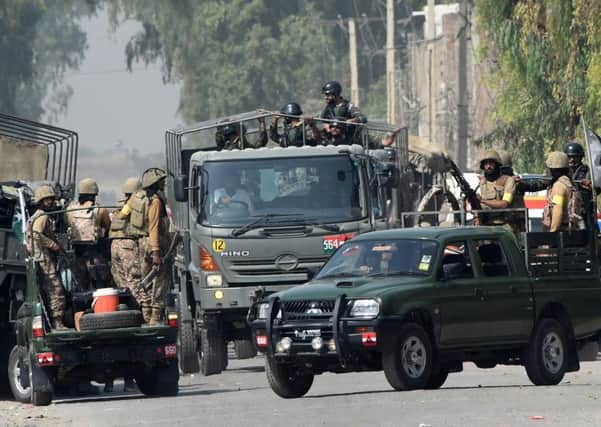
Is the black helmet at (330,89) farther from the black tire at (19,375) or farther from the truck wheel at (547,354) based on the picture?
the truck wheel at (547,354)

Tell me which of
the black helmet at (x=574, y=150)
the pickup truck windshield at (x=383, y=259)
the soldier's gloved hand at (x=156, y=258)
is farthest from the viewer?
the black helmet at (x=574, y=150)

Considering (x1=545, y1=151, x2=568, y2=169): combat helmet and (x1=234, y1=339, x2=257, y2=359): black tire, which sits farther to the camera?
(x1=234, y1=339, x2=257, y2=359): black tire

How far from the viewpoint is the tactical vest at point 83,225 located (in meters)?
20.8

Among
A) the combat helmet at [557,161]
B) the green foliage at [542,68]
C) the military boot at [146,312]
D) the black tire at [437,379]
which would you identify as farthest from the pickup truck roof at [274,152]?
the green foliage at [542,68]

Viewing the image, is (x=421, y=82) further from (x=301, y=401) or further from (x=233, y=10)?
(x=301, y=401)

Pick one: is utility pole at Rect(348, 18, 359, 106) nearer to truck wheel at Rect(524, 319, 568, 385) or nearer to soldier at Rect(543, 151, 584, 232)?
soldier at Rect(543, 151, 584, 232)

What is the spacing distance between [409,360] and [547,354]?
6.04 feet

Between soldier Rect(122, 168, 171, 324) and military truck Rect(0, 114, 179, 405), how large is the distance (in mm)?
313

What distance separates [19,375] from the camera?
19844 millimetres

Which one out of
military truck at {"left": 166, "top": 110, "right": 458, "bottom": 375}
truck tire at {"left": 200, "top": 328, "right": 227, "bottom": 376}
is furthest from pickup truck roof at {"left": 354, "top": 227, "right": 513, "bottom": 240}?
truck tire at {"left": 200, "top": 328, "right": 227, "bottom": 376}

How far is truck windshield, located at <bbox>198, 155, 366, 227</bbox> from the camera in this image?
2222cm

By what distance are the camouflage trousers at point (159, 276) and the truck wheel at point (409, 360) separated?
3.90 m

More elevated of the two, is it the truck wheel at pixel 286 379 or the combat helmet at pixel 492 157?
the combat helmet at pixel 492 157

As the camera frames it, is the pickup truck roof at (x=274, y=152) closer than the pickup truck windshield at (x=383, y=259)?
No
